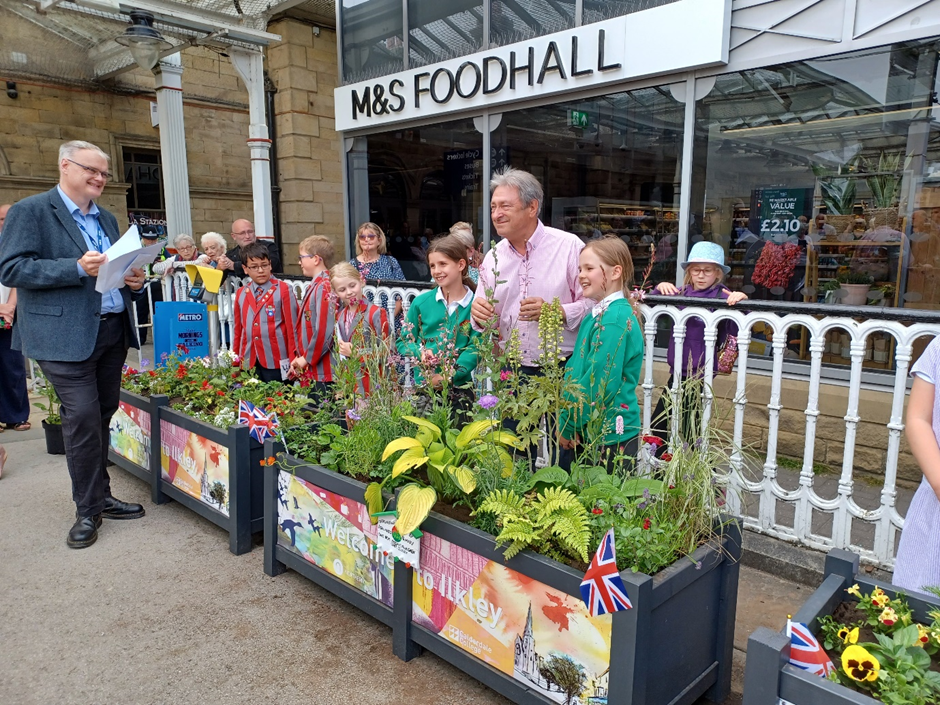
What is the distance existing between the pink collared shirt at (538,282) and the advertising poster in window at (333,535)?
109cm

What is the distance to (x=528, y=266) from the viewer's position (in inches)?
128

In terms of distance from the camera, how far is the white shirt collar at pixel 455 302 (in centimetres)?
341

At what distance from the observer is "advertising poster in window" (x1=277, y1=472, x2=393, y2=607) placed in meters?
2.61

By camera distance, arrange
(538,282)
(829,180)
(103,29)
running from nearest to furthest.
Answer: (538,282), (829,180), (103,29)

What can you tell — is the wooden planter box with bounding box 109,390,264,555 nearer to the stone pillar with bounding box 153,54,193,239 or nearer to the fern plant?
the fern plant

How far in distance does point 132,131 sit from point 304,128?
5725mm

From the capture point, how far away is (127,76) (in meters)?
12.7

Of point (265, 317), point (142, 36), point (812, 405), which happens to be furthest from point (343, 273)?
point (142, 36)

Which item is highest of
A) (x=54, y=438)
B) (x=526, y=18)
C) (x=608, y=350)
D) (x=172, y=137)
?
(x=526, y=18)

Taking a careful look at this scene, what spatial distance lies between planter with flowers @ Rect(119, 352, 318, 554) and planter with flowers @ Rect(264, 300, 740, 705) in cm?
66

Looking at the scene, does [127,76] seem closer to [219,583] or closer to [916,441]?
[219,583]

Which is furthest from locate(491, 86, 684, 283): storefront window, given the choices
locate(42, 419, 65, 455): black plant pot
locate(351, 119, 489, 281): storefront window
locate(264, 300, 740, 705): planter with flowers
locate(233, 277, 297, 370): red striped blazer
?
locate(42, 419, 65, 455): black plant pot

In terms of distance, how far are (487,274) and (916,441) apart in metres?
1.95

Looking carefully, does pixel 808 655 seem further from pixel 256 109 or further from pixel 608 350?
pixel 256 109
